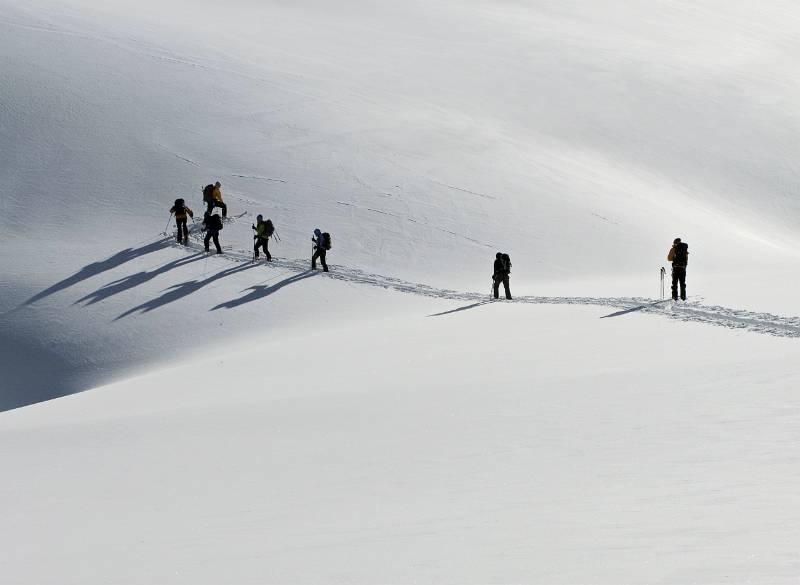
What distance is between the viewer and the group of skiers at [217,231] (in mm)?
25078

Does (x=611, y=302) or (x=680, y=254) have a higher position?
(x=680, y=254)

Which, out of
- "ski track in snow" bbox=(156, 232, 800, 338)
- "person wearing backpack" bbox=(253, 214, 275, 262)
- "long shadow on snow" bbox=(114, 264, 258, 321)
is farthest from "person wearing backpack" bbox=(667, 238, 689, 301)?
"long shadow on snow" bbox=(114, 264, 258, 321)

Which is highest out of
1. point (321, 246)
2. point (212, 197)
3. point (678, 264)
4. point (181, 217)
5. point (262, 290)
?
point (212, 197)

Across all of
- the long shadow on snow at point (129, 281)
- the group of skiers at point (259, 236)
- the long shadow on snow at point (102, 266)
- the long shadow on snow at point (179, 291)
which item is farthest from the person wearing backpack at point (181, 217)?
the long shadow on snow at point (179, 291)

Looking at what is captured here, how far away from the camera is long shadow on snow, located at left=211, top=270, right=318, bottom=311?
23.3 m

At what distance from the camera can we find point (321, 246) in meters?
24.9

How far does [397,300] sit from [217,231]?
17.2ft

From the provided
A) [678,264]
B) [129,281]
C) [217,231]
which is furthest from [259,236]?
[678,264]

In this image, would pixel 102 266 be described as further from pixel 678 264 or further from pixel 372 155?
pixel 678 264

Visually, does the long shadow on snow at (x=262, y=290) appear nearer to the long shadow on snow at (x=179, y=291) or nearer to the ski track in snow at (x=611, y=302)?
the ski track in snow at (x=611, y=302)

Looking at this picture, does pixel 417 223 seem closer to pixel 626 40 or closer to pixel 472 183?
pixel 472 183

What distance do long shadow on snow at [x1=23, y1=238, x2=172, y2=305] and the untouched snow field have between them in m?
0.10

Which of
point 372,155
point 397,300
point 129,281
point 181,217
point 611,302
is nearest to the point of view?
point 611,302

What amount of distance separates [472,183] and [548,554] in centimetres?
2680
